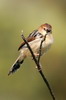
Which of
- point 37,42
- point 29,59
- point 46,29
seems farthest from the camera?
point 29,59

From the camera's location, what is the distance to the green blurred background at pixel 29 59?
8055 mm

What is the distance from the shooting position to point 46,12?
30.8 feet

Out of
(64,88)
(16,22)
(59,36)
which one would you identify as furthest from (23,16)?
(64,88)

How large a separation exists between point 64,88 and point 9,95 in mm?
1042

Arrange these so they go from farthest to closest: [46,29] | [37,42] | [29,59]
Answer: [29,59] → [37,42] → [46,29]

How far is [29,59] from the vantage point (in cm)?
833

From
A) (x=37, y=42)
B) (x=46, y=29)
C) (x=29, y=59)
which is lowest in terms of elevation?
(x=29, y=59)

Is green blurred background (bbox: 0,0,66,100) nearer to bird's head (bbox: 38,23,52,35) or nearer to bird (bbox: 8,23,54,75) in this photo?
bird (bbox: 8,23,54,75)

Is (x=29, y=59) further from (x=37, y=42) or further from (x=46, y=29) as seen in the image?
(x=46, y=29)

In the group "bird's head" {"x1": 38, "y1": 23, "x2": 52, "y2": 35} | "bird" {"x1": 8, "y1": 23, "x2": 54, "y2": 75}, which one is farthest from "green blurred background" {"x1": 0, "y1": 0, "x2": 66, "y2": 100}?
"bird's head" {"x1": 38, "y1": 23, "x2": 52, "y2": 35}

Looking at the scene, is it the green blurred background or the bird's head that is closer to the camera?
the bird's head

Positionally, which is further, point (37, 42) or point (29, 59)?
point (29, 59)

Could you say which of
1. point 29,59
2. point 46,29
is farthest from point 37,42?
point 29,59

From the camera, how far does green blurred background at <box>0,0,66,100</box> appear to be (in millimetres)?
8055
